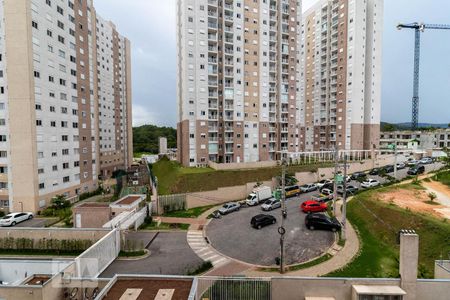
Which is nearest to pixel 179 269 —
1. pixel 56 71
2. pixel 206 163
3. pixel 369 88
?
pixel 206 163

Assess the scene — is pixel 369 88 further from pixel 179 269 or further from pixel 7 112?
pixel 7 112

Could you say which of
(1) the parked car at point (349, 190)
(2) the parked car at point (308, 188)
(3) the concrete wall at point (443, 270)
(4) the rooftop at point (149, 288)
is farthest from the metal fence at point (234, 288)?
(2) the parked car at point (308, 188)

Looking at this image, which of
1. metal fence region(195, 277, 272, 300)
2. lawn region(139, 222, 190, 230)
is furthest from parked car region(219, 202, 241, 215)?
metal fence region(195, 277, 272, 300)

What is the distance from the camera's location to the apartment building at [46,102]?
35594 millimetres

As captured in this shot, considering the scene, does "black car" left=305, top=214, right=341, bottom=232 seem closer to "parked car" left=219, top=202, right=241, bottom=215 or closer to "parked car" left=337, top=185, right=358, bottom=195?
"parked car" left=219, top=202, right=241, bottom=215

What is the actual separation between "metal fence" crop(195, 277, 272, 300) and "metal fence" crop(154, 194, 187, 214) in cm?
2346

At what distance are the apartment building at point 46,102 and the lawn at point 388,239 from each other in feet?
140

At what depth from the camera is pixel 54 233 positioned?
934 inches

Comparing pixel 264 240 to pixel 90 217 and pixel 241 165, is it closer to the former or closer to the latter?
pixel 90 217

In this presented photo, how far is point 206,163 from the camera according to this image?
54.1 m

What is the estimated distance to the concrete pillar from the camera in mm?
12120

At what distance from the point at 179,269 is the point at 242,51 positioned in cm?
5013

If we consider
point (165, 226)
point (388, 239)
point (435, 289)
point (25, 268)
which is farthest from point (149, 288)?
point (388, 239)

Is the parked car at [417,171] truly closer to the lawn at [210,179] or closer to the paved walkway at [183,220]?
the lawn at [210,179]
